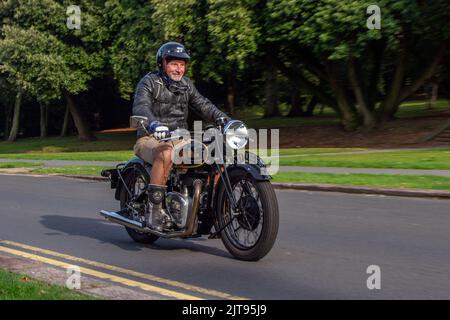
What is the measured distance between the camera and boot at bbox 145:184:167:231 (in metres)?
7.39

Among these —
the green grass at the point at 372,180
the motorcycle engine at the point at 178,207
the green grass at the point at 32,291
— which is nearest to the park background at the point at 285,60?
the green grass at the point at 372,180

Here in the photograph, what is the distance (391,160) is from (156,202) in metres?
12.1

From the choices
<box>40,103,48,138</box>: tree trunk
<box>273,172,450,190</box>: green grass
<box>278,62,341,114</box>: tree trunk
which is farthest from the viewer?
<box>40,103,48,138</box>: tree trunk

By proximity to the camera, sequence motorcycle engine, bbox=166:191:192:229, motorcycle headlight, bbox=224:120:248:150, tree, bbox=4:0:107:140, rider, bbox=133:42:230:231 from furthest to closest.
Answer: tree, bbox=4:0:107:140 < rider, bbox=133:42:230:231 < motorcycle engine, bbox=166:191:192:229 < motorcycle headlight, bbox=224:120:248:150

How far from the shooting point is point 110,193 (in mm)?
14430

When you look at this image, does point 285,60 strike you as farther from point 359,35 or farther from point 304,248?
point 304,248

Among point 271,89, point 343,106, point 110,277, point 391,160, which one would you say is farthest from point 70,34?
A: point 110,277

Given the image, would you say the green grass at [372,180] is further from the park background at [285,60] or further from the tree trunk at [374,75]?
the tree trunk at [374,75]

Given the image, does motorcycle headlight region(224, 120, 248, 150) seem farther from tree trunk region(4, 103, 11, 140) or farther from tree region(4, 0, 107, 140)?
tree trunk region(4, 103, 11, 140)

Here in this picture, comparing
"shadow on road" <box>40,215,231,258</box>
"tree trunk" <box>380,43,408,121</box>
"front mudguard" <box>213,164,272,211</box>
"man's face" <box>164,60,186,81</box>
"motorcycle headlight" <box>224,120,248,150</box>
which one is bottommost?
"shadow on road" <box>40,215,231,258</box>

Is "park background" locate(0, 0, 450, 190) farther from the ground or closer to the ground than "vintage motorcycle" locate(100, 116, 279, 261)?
farther from the ground

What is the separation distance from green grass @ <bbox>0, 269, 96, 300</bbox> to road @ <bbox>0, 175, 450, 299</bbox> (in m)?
1.09

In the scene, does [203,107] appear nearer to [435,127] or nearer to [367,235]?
[367,235]

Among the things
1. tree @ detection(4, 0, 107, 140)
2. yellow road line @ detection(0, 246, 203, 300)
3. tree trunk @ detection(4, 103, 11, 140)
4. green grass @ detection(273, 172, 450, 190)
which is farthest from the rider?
tree trunk @ detection(4, 103, 11, 140)
